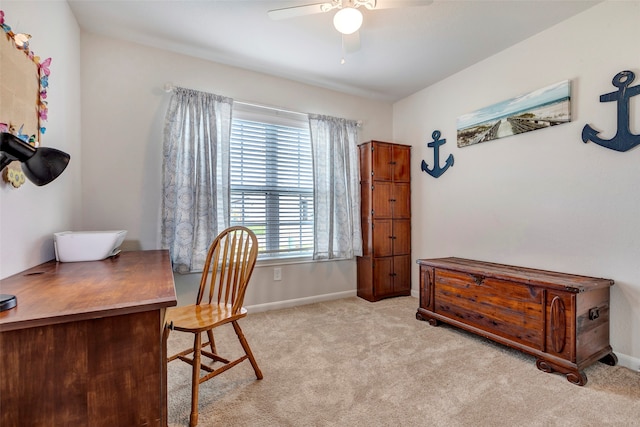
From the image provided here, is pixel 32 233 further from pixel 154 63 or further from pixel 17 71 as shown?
pixel 154 63

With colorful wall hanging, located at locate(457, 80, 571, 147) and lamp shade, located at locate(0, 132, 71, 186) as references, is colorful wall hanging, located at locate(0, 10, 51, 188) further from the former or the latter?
colorful wall hanging, located at locate(457, 80, 571, 147)

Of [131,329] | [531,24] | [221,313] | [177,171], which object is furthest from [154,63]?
[531,24]

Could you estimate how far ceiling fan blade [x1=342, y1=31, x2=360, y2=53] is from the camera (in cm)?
200

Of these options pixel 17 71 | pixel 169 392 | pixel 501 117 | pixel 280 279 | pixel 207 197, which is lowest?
pixel 169 392

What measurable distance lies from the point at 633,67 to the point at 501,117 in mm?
830

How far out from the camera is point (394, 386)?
1.66m

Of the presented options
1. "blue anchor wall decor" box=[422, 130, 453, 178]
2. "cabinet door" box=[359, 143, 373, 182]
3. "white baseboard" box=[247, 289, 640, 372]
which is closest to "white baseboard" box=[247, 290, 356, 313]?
"white baseboard" box=[247, 289, 640, 372]

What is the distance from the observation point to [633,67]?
1.86 meters

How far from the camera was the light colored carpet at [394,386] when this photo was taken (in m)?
1.40

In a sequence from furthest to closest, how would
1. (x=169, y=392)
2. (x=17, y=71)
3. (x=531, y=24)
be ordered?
(x=531, y=24)
(x=169, y=392)
(x=17, y=71)

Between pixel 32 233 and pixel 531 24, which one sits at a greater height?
→ pixel 531 24

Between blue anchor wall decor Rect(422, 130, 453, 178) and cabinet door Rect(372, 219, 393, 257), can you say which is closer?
blue anchor wall decor Rect(422, 130, 453, 178)

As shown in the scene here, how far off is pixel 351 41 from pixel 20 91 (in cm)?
190

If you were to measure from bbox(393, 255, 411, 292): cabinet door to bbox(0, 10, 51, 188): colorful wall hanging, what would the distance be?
10.5ft
